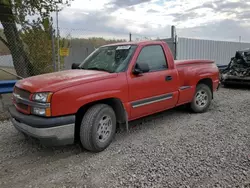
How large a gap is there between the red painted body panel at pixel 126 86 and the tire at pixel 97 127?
215 millimetres

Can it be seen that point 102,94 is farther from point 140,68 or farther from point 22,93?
point 22,93

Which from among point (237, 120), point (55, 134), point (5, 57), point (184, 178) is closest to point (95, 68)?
point (55, 134)

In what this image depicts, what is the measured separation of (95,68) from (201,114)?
3095 millimetres

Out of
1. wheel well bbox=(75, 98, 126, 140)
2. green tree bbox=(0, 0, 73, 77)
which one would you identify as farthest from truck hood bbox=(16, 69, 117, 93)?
green tree bbox=(0, 0, 73, 77)

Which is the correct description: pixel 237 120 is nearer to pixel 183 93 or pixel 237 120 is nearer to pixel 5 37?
pixel 183 93

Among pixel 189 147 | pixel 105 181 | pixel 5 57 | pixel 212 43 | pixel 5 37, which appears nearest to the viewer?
pixel 105 181

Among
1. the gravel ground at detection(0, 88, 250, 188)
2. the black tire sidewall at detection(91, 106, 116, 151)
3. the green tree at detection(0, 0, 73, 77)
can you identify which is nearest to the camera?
the gravel ground at detection(0, 88, 250, 188)

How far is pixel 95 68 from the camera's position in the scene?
4449mm

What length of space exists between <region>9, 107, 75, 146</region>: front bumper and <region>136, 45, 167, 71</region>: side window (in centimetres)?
188

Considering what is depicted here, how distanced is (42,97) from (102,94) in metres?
0.93

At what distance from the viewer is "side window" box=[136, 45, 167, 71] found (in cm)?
455

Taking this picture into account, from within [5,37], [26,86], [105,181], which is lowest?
[105,181]

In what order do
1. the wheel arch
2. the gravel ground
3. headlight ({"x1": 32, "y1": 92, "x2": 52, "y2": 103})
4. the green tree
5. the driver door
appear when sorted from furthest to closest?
1. the green tree
2. the wheel arch
3. the driver door
4. headlight ({"x1": 32, "y1": 92, "x2": 52, "y2": 103})
5. the gravel ground

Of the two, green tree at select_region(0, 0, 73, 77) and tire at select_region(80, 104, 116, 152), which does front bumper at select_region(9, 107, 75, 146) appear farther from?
green tree at select_region(0, 0, 73, 77)
